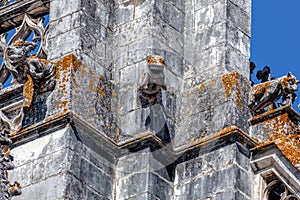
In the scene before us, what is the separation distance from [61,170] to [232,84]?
74.5 inches

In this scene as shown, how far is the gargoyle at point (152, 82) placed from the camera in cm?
1486

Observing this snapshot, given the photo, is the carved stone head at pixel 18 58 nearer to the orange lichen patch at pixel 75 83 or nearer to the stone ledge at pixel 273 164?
the orange lichen patch at pixel 75 83

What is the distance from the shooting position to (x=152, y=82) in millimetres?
14867

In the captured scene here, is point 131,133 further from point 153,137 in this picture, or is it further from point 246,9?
point 246,9

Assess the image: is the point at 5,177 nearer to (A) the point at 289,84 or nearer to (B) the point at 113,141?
(B) the point at 113,141

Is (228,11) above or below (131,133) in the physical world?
above

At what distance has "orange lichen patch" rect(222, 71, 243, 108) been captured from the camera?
15.1 meters

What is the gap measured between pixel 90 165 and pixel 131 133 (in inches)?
24.2

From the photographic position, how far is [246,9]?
52.7ft

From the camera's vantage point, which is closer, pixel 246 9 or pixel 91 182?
pixel 91 182

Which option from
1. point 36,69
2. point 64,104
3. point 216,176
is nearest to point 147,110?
point 64,104

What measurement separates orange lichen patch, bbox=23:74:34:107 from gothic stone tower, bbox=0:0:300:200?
0.04 ft

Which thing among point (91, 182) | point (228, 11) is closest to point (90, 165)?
point (91, 182)

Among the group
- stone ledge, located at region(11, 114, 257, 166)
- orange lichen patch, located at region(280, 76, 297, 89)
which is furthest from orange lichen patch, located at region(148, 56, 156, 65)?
orange lichen patch, located at region(280, 76, 297, 89)
